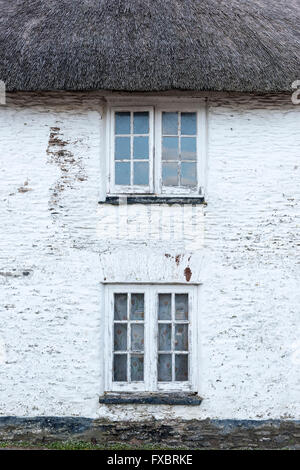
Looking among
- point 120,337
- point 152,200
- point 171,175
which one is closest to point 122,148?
point 171,175

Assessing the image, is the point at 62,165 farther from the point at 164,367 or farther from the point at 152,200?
the point at 164,367

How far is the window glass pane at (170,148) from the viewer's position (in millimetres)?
7227

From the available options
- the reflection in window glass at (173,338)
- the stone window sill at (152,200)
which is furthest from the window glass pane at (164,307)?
the stone window sill at (152,200)

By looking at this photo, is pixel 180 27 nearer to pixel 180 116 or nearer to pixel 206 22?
pixel 206 22

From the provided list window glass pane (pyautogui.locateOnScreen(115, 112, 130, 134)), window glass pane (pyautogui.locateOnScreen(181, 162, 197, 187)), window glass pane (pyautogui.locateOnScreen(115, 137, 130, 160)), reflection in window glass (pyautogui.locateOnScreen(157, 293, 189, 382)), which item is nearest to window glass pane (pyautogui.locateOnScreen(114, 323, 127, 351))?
reflection in window glass (pyautogui.locateOnScreen(157, 293, 189, 382))

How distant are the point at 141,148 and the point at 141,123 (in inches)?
13.2

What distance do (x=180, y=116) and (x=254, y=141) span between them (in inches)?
40.5

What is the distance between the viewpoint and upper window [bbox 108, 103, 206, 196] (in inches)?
282

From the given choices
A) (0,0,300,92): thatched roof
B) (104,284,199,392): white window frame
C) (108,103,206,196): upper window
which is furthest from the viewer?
(108,103,206,196): upper window

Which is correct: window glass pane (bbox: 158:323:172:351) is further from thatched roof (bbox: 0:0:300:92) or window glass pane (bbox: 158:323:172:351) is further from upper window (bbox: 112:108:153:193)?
thatched roof (bbox: 0:0:300:92)

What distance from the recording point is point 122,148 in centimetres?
723

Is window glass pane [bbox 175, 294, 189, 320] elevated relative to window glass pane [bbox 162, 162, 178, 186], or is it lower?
lower

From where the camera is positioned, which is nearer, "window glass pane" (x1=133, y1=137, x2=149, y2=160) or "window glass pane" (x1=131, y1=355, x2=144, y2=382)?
"window glass pane" (x1=131, y1=355, x2=144, y2=382)

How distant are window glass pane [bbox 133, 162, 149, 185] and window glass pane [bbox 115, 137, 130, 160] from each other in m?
0.18
